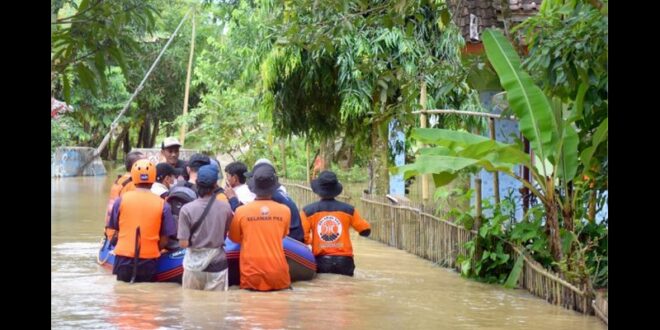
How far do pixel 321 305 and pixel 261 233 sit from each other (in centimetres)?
101

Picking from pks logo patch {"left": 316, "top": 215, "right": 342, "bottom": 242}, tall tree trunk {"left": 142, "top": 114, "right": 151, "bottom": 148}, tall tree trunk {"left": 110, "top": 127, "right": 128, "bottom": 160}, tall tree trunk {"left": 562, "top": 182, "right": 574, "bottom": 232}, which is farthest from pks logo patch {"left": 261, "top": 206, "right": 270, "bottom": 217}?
tall tree trunk {"left": 142, "top": 114, "right": 151, "bottom": 148}

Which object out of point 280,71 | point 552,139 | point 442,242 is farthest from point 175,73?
point 552,139

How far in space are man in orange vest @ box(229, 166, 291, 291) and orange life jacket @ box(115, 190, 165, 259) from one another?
2.94 feet

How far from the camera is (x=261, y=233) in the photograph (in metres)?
10.1

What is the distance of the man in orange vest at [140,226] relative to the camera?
33.9ft

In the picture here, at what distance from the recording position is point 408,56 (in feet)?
58.2

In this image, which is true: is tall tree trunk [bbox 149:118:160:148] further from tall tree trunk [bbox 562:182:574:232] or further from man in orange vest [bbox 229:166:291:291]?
tall tree trunk [bbox 562:182:574:232]

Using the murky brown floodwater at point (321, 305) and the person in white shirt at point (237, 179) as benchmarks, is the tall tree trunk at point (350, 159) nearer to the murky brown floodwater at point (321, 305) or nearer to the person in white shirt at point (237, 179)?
the murky brown floodwater at point (321, 305)

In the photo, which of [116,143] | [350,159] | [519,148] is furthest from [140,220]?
[116,143]

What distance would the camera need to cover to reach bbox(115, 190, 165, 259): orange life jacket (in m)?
10.3

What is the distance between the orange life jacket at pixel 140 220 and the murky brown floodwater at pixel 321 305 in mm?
441

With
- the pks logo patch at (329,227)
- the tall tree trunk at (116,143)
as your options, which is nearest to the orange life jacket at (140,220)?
the pks logo patch at (329,227)

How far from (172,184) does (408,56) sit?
699 cm
